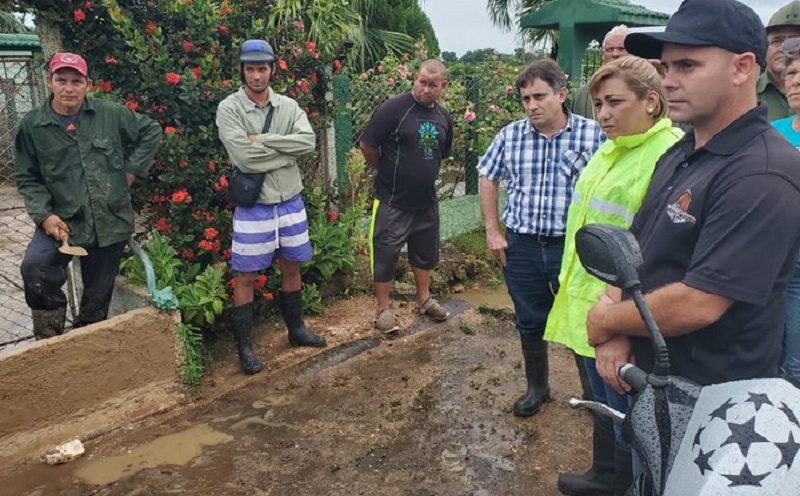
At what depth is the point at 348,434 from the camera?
3578 millimetres

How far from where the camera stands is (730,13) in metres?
1.59

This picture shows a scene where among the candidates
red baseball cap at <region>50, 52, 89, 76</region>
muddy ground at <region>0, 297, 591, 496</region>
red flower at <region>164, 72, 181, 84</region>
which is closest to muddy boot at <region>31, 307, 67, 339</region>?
muddy ground at <region>0, 297, 591, 496</region>

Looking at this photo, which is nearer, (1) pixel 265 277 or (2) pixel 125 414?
(2) pixel 125 414

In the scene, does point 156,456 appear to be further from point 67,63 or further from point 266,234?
point 67,63

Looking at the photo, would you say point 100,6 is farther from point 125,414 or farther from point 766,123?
point 766,123

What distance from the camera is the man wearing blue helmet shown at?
4078 mm

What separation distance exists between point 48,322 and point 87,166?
910 millimetres

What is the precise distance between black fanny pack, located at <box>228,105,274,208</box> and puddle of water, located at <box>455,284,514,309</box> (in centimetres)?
231

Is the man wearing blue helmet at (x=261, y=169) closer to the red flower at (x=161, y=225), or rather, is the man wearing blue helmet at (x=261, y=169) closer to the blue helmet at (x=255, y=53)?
the blue helmet at (x=255, y=53)

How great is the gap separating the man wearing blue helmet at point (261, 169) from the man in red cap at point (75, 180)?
54 centimetres

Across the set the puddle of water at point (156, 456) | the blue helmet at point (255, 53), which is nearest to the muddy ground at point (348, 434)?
the puddle of water at point (156, 456)

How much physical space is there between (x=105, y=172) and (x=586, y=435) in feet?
9.96

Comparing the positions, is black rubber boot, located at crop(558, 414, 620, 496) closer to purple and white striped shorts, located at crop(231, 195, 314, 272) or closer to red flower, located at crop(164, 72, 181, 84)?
purple and white striped shorts, located at crop(231, 195, 314, 272)

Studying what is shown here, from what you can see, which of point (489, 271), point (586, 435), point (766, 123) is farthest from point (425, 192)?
point (766, 123)
